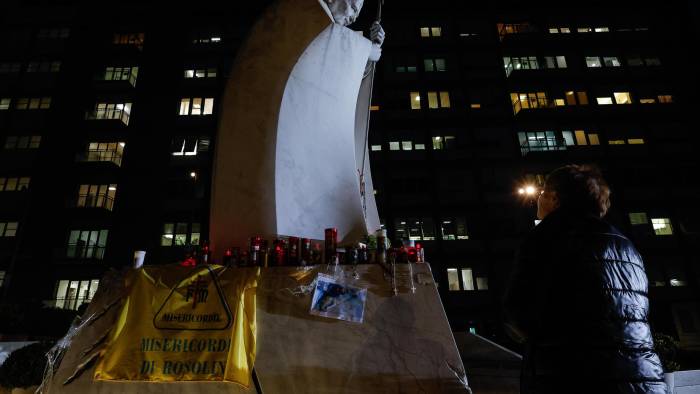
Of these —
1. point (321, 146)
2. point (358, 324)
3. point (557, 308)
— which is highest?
point (321, 146)

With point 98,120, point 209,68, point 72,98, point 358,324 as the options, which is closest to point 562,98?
point 209,68

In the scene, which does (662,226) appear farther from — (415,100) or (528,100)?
(415,100)

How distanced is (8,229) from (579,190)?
3394 cm

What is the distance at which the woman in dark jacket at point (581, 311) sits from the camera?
1.63 meters

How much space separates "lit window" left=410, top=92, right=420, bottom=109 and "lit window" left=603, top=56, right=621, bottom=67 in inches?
639

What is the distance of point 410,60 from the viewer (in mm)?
30891

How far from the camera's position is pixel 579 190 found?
2127 millimetres

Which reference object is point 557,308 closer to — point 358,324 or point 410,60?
point 358,324

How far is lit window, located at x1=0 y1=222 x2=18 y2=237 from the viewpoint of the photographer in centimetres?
2530

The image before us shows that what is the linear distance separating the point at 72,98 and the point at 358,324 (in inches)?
1341

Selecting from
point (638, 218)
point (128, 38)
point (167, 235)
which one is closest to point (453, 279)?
point (638, 218)

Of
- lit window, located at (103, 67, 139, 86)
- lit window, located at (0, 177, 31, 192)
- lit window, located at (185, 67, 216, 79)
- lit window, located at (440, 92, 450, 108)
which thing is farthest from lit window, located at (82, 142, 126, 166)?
lit window, located at (440, 92, 450, 108)

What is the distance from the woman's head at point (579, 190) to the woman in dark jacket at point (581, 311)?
0.12m

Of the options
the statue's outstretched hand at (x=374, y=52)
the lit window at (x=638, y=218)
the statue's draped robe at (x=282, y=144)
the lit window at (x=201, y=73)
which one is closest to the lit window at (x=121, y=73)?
the lit window at (x=201, y=73)
